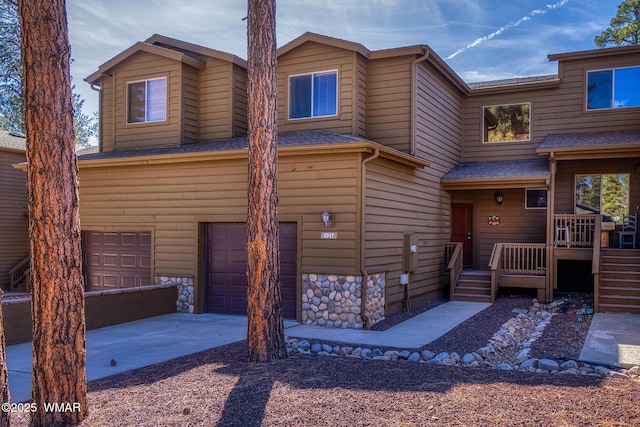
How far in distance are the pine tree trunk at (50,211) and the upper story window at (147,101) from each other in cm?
822

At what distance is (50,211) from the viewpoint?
428 centimetres

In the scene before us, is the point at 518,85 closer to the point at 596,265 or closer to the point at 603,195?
the point at 603,195

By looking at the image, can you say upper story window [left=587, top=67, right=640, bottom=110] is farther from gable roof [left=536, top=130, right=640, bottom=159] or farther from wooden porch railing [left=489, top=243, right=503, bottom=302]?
wooden porch railing [left=489, top=243, right=503, bottom=302]

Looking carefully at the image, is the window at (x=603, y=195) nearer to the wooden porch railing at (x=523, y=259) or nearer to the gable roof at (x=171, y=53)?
the wooden porch railing at (x=523, y=259)

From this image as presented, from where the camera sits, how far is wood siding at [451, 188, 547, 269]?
14.3 metres

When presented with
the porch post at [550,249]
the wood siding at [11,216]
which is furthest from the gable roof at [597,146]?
the wood siding at [11,216]

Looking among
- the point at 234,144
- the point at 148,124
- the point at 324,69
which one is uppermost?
the point at 324,69

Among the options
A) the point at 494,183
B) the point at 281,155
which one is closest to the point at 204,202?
the point at 281,155

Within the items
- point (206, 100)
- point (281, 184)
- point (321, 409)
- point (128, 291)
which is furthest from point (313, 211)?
point (321, 409)

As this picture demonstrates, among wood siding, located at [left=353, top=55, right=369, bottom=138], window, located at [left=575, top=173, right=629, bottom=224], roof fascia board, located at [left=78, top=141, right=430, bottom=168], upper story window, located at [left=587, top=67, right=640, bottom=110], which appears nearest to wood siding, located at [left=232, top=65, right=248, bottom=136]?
roof fascia board, located at [left=78, top=141, right=430, bottom=168]

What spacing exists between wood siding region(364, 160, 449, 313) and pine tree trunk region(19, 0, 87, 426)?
5.84m

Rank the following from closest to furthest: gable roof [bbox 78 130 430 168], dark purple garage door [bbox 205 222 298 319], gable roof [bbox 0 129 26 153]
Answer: gable roof [bbox 78 130 430 168] → dark purple garage door [bbox 205 222 298 319] → gable roof [bbox 0 129 26 153]

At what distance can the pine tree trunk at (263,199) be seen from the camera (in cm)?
653

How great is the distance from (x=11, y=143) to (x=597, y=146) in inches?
673
